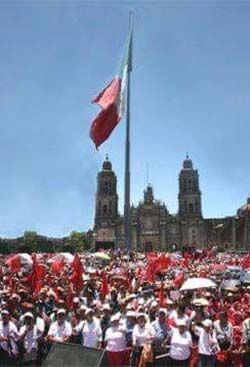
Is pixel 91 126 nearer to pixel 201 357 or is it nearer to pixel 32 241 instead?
pixel 201 357

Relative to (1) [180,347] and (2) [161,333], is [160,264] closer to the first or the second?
(2) [161,333]

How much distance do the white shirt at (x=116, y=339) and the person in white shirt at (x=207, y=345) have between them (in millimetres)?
1134

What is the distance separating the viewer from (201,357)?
356 inches

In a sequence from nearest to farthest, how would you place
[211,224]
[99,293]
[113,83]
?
1. [99,293]
2. [113,83]
3. [211,224]

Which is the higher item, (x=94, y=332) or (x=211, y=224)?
(x=211, y=224)

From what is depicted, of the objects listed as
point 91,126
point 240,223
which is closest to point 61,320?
point 91,126

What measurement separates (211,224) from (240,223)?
16492 millimetres

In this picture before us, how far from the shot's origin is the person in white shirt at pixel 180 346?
356 inches

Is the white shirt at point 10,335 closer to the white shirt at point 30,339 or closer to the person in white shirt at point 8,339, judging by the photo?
the person in white shirt at point 8,339

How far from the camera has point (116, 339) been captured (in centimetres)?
917

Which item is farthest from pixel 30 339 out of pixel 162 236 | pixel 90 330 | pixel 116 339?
pixel 162 236

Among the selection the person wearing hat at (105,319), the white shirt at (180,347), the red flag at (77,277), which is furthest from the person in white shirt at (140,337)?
the red flag at (77,277)

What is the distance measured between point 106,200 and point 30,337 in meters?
107

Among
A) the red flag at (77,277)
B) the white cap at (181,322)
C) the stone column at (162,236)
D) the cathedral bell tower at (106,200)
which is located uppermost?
the cathedral bell tower at (106,200)
